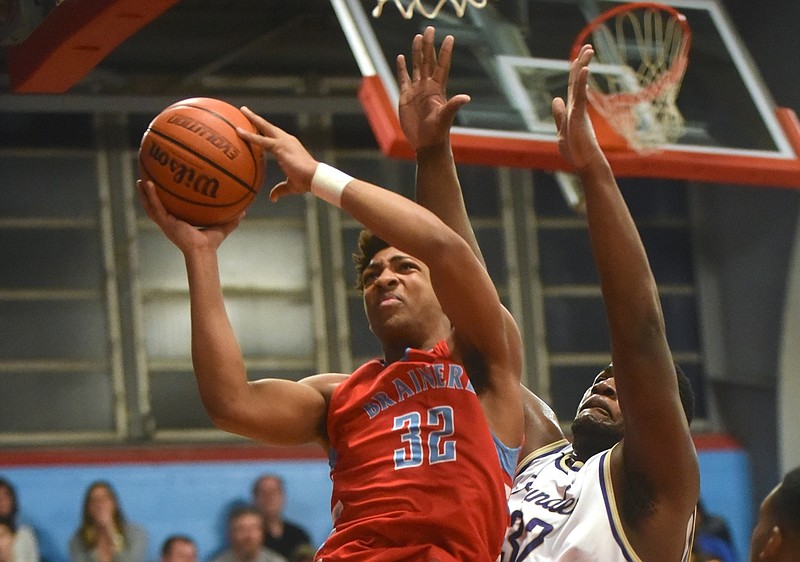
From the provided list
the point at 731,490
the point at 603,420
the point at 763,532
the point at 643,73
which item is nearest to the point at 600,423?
the point at 603,420

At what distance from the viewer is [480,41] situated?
8.23 meters

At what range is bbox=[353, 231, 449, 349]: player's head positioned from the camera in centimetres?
348

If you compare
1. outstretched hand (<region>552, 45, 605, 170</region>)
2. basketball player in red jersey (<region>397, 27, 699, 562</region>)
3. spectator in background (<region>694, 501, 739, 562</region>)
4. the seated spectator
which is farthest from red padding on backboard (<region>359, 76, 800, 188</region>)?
outstretched hand (<region>552, 45, 605, 170</region>)

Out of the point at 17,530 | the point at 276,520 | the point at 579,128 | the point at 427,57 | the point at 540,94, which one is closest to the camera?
the point at 579,128

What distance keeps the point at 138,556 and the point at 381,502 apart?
636cm

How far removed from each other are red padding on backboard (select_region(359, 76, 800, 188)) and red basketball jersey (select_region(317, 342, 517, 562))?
151 inches

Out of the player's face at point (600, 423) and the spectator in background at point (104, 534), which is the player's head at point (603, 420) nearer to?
the player's face at point (600, 423)

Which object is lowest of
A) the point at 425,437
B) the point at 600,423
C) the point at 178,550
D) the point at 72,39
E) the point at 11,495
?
the point at 178,550

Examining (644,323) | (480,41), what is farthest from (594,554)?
(480,41)

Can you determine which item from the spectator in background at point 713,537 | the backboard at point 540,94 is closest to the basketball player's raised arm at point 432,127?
the backboard at point 540,94

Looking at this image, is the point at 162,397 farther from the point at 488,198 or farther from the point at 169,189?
the point at 169,189

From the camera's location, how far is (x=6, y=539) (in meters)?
8.73

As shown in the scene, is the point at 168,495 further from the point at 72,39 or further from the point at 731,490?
the point at 731,490

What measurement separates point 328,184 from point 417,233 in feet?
0.83
